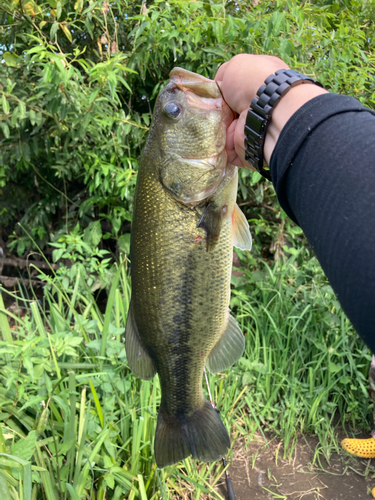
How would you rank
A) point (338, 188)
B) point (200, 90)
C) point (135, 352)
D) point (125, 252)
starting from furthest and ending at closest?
point (125, 252) → point (135, 352) → point (200, 90) → point (338, 188)

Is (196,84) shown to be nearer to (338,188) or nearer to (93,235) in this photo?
(338,188)

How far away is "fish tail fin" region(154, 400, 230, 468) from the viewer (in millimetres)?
1424

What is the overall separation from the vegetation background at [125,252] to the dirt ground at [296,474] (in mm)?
97

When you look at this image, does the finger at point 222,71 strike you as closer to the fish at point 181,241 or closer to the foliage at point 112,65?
the fish at point 181,241

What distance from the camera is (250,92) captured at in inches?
46.2

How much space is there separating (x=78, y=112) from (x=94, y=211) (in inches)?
50.9

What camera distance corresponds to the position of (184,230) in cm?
129

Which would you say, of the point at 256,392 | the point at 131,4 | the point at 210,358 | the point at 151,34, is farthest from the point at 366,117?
the point at 131,4

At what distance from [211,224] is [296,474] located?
2.27 m

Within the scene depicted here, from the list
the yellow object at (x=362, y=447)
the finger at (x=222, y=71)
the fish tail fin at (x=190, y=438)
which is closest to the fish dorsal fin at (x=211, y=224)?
the finger at (x=222, y=71)

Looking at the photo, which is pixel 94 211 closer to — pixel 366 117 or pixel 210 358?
pixel 210 358

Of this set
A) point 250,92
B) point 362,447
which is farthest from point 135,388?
point 250,92

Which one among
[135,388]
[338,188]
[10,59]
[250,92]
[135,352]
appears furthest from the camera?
[10,59]

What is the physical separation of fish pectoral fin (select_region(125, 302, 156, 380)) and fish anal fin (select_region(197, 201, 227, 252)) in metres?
0.40
